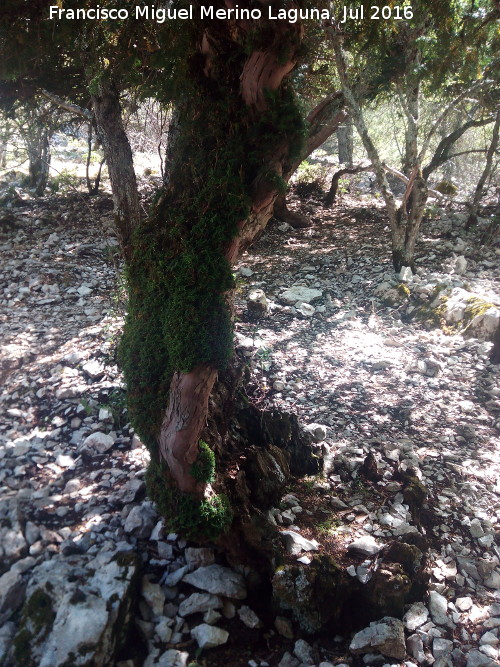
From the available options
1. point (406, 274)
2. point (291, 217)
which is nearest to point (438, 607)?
point (406, 274)

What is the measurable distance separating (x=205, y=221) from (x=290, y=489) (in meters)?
1.79

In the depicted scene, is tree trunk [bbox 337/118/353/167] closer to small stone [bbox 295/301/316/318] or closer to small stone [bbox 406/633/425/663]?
small stone [bbox 295/301/316/318]

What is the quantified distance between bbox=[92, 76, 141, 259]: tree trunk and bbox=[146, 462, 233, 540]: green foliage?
2.37m

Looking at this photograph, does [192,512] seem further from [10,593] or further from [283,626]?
[10,593]

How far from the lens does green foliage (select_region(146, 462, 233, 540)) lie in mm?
2393

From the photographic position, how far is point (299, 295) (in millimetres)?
6203

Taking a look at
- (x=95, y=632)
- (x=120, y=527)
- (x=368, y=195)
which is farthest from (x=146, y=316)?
(x=368, y=195)

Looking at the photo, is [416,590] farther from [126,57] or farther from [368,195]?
[368,195]

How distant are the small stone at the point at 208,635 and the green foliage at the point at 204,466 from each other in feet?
2.10

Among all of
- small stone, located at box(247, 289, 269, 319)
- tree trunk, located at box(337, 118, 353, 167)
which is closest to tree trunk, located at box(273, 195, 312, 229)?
small stone, located at box(247, 289, 269, 319)

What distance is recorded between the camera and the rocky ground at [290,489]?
6.87ft

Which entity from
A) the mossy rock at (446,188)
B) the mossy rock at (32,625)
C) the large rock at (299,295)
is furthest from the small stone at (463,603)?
the mossy rock at (446,188)

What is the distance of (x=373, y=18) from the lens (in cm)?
389

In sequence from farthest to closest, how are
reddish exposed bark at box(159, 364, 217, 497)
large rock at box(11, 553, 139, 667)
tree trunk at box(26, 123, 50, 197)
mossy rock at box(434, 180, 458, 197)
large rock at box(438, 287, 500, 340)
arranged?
mossy rock at box(434, 180, 458, 197)
tree trunk at box(26, 123, 50, 197)
large rock at box(438, 287, 500, 340)
reddish exposed bark at box(159, 364, 217, 497)
large rock at box(11, 553, 139, 667)
